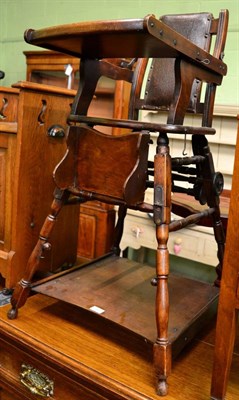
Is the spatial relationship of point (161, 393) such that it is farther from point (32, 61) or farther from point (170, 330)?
point (32, 61)

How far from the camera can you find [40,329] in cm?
107

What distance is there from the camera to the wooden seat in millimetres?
734

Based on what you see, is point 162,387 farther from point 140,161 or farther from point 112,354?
point 140,161

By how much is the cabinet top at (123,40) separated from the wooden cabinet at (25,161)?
0.27 m

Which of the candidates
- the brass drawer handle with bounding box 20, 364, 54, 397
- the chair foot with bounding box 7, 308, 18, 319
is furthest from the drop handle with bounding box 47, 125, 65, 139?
the brass drawer handle with bounding box 20, 364, 54, 397

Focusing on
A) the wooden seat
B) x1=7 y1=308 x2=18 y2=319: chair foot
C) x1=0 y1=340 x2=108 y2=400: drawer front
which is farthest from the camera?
x1=7 y1=308 x2=18 y2=319: chair foot

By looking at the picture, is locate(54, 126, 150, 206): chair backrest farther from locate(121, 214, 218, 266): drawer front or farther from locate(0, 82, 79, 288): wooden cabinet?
locate(121, 214, 218, 266): drawer front

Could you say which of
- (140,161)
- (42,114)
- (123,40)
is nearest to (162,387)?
(140,161)

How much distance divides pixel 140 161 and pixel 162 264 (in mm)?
235

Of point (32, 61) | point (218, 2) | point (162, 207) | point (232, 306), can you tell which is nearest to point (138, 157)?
point (162, 207)

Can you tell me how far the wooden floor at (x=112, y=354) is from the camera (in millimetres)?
876

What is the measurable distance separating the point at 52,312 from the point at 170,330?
0.39 meters

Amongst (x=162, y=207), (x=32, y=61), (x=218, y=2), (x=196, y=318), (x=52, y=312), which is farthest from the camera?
(x=32, y=61)

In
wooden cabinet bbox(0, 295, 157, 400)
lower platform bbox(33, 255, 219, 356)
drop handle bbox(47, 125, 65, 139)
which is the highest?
drop handle bbox(47, 125, 65, 139)
